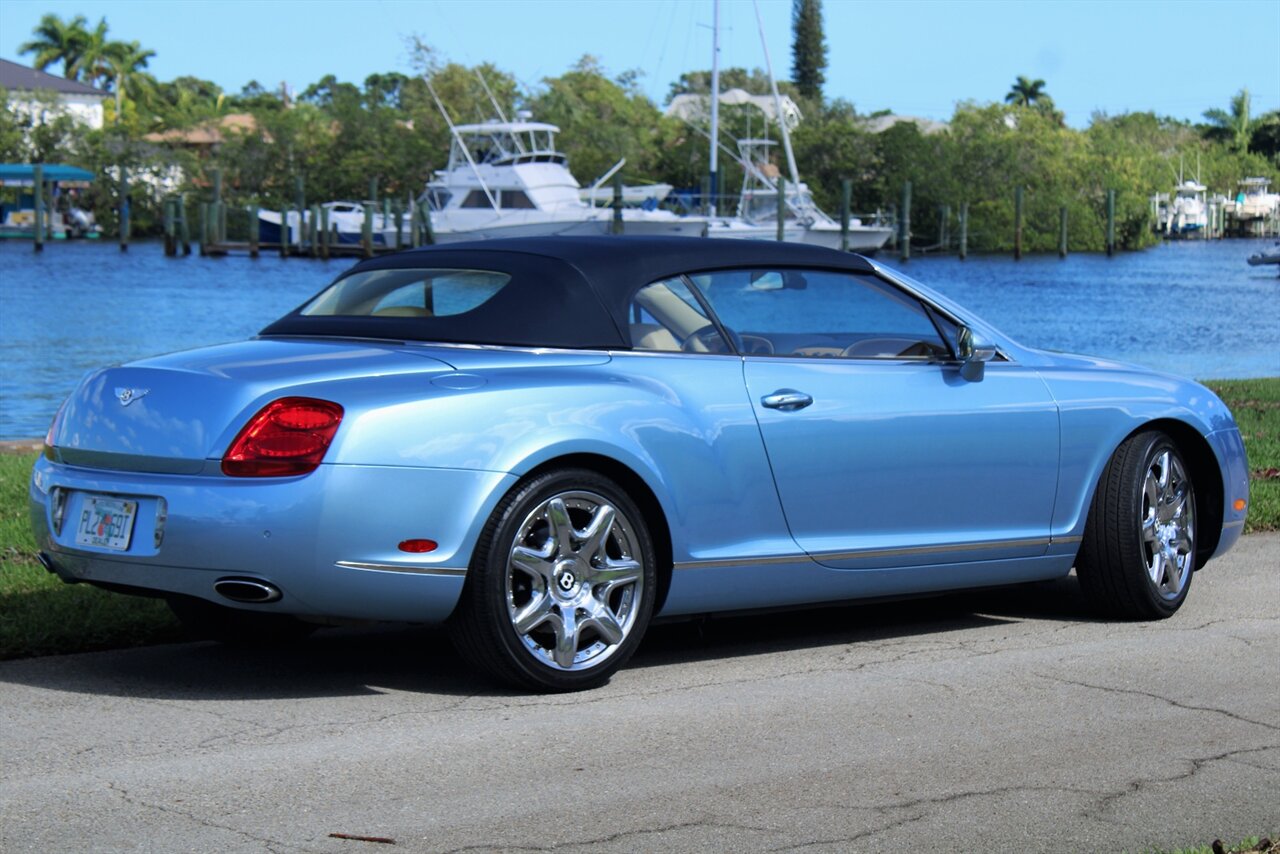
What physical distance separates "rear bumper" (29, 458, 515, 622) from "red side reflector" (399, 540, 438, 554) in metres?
0.01

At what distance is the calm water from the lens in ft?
105

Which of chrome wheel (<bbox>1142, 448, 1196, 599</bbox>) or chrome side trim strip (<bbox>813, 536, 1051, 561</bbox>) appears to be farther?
chrome wheel (<bbox>1142, 448, 1196, 599</bbox>)

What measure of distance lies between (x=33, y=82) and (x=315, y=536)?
382ft

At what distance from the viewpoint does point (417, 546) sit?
5.38m

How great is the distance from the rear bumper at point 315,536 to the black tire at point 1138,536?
2708 mm

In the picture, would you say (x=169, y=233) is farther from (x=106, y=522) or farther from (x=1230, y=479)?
(x=106, y=522)

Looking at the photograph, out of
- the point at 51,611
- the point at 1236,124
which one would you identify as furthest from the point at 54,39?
the point at 51,611

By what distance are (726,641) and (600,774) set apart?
202 cm

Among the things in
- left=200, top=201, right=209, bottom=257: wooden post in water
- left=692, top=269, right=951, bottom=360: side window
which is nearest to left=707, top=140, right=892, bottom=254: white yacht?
left=200, top=201, right=209, bottom=257: wooden post in water

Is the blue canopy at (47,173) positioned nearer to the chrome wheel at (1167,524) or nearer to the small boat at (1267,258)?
the small boat at (1267,258)

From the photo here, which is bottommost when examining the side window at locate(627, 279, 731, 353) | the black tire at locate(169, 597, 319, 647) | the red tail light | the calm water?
the calm water

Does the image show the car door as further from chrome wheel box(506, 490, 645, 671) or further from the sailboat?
the sailboat

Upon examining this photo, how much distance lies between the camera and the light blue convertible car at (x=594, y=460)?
17.5ft

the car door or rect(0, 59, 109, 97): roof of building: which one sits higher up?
rect(0, 59, 109, 97): roof of building
